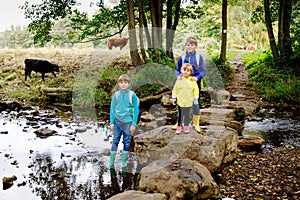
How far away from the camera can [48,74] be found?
54.0 feet

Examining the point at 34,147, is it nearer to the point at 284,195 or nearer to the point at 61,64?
the point at 284,195

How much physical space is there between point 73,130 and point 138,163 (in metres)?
3.24

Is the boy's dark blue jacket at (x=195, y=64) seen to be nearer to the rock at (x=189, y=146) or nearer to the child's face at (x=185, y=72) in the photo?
the child's face at (x=185, y=72)

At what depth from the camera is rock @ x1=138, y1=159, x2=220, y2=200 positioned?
460 cm

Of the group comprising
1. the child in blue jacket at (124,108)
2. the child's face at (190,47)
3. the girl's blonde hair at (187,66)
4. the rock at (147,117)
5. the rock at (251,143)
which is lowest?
the rock at (251,143)

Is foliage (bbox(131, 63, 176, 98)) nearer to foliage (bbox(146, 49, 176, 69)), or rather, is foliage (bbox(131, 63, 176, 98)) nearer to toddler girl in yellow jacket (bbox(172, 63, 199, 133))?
foliage (bbox(146, 49, 176, 69))

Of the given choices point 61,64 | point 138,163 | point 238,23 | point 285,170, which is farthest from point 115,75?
point 238,23

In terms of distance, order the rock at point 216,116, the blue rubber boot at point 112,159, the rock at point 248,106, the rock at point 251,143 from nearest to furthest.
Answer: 1. the blue rubber boot at point 112,159
2. the rock at point 251,143
3. the rock at point 216,116
4. the rock at point 248,106

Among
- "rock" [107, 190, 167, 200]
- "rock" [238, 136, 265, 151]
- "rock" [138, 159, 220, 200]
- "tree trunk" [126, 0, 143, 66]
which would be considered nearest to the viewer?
"rock" [107, 190, 167, 200]

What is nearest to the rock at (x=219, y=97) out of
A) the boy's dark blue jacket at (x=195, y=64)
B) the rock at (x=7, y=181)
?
the boy's dark blue jacket at (x=195, y=64)

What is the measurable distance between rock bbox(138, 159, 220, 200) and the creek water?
51cm

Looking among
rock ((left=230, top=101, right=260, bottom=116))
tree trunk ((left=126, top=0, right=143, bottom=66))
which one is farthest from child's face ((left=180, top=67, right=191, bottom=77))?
tree trunk ((left=126, top=0, right=143, bottom=66))

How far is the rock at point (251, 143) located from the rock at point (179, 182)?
2518 millimetres

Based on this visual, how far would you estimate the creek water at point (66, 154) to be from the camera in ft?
16.5
